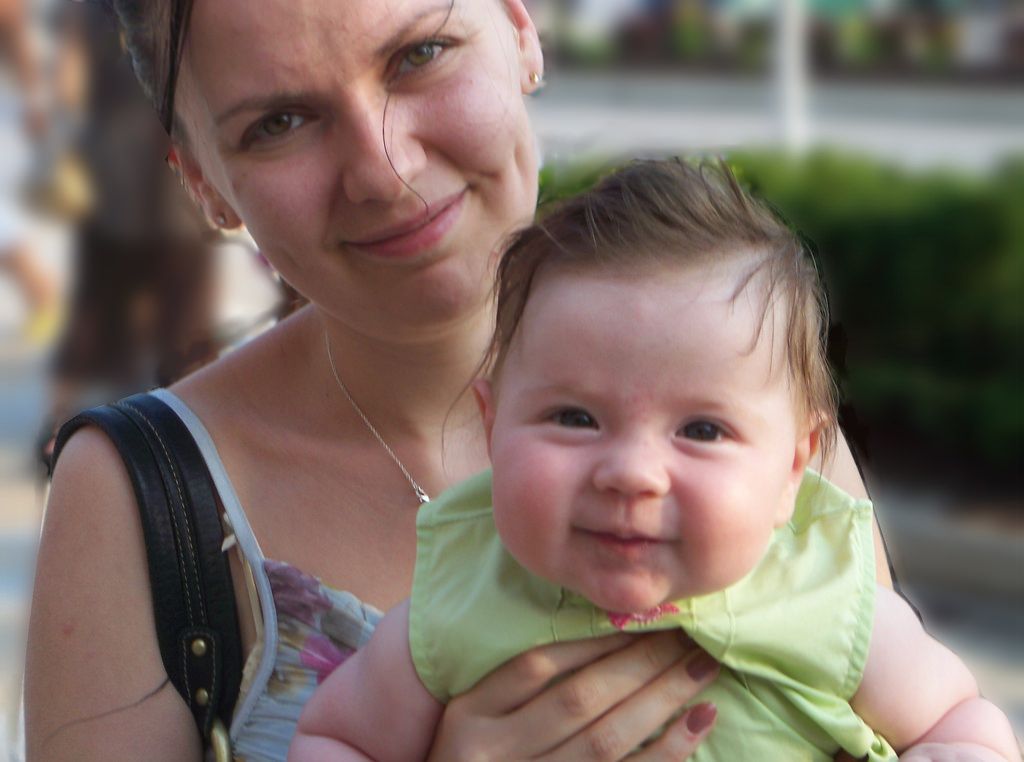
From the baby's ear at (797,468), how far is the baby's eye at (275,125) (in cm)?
68

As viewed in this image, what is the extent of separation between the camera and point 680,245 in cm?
157

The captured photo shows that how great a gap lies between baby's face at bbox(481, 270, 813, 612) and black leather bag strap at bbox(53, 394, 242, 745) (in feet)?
1.55

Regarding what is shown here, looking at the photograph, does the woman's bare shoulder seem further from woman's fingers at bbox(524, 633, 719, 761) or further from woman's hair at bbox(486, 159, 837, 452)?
woman's fingers at bbox(524, 633, 719, 761)

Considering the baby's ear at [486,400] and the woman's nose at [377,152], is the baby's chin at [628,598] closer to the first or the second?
→ the baby's ear at [486,400]

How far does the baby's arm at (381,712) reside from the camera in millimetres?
1676

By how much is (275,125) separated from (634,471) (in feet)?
2.19

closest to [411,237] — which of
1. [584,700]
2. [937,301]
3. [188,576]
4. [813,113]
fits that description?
[188,576]

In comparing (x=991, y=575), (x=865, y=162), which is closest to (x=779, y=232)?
(x=991, y=575)

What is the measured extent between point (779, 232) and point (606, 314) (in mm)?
225

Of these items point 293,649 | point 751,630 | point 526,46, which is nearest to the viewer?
point 751,630

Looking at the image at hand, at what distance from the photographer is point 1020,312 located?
6742 millimetres

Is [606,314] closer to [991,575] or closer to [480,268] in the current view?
[480,268]

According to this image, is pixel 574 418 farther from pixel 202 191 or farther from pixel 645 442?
pixel 202 191

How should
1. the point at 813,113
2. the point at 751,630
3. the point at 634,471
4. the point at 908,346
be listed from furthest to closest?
the point at 813,113, the point at 908,346, the point at 751,630, the point at 634,471
